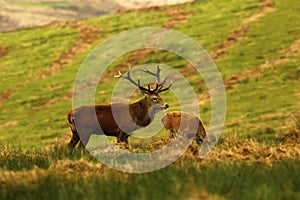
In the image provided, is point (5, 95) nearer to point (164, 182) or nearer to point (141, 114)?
point (141, 114)

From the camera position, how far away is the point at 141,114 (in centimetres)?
1852

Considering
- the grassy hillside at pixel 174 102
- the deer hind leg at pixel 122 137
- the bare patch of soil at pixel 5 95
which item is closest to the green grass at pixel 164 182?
the grassy hillside at pixel 174 102

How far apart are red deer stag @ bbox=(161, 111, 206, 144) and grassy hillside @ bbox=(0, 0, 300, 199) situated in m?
1.48

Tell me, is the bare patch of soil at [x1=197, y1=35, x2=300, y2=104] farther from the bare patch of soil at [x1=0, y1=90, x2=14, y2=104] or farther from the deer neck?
the deer neck

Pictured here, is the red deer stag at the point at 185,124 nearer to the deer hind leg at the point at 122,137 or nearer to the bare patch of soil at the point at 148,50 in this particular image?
the deer hind leg at the point at 122,137

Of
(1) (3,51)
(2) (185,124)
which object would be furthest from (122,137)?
(1) (3,51)

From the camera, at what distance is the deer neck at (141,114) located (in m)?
18.4

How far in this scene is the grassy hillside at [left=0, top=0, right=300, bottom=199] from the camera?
28.3ft

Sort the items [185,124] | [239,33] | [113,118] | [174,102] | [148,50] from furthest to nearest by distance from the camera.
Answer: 1. [148,50]
2. [239,33]
3. [174,102]
4. [185,124]
5. [113,118]

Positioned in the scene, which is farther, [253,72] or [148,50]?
[148,50]

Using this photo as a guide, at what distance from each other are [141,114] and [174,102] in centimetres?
3543

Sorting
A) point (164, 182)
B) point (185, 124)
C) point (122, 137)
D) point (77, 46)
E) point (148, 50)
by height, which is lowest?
point (148, 50)

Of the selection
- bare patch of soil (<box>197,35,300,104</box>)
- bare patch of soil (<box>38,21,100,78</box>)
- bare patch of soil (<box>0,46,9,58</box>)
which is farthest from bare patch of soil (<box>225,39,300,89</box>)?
bare patch of soil (<box>0,46,9,58</box>)

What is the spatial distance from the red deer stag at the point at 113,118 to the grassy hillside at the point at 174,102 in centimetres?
95
